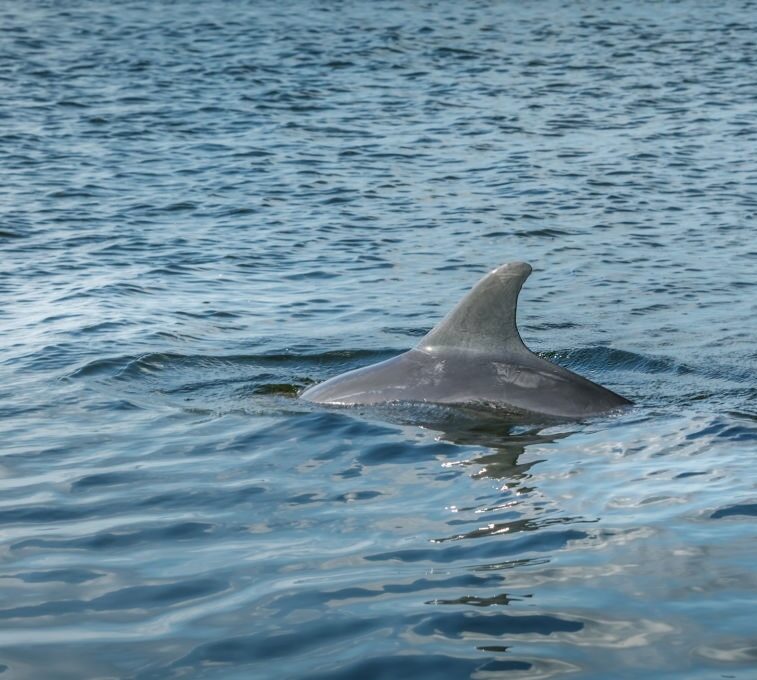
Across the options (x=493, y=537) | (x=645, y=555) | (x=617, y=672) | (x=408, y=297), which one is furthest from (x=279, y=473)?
(x=408, y=297)

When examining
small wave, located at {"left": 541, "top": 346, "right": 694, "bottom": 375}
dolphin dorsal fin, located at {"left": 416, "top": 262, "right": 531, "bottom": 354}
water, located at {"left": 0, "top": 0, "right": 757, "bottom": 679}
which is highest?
dolphin dorsal fin, located at {"left": 416, "top": 262, "right": 531, "bottom": 354}

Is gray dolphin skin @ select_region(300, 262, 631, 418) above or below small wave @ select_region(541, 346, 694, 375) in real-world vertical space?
above

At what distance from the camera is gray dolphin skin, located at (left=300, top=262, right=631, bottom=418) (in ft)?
33.7

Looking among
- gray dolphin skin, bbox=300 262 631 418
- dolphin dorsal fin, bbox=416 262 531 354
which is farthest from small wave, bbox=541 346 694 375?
dolphin dorsal fin, bbox=416 262 531 354

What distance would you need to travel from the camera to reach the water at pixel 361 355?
654 centimetres

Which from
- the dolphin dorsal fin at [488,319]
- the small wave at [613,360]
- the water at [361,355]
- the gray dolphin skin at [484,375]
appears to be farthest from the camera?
the small wave at [613,360]

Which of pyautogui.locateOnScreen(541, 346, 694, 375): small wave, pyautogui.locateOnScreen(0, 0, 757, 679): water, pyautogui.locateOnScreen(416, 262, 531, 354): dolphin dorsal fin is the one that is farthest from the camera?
pyautogui.locateOnScreen(541, 346, 694, 375): small wave

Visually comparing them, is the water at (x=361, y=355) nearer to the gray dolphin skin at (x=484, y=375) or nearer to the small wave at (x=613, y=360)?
the small wave at (x=613, y=360)

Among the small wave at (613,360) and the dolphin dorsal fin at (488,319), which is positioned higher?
the dolphin dorsal fin at (488,319)

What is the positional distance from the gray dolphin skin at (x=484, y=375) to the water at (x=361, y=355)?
29 centimetres

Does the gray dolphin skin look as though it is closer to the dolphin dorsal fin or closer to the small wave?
the dolphin dorsal fin

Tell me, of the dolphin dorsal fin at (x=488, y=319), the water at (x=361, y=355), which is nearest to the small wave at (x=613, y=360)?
the water at (x=361, y=355)

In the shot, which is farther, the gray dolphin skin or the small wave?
the small wave

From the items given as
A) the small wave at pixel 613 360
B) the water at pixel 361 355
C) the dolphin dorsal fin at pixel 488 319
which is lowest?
the small wave at pixel 613 360
